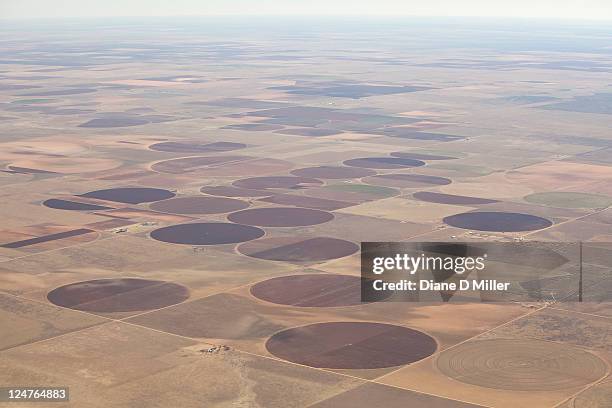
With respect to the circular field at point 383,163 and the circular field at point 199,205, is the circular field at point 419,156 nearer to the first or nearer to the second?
the circular field at point 383,163

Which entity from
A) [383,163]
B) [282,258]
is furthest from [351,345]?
[383,163]

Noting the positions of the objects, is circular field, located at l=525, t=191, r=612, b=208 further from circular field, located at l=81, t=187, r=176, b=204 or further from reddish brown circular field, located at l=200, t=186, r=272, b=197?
circular field, located at l=81, t=187, r=176, b=204

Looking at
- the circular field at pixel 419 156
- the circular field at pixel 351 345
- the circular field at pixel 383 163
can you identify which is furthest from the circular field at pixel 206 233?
the circular field at pixel 419 156

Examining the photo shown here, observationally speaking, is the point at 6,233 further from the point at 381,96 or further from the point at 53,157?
the point at 381,96

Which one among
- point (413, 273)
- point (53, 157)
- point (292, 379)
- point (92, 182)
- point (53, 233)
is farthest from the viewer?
point (53, 157)

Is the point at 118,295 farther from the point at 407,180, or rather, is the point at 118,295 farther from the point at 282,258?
the point at 407,180

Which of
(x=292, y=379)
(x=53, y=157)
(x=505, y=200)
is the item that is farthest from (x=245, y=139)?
(x=292, y=379)
